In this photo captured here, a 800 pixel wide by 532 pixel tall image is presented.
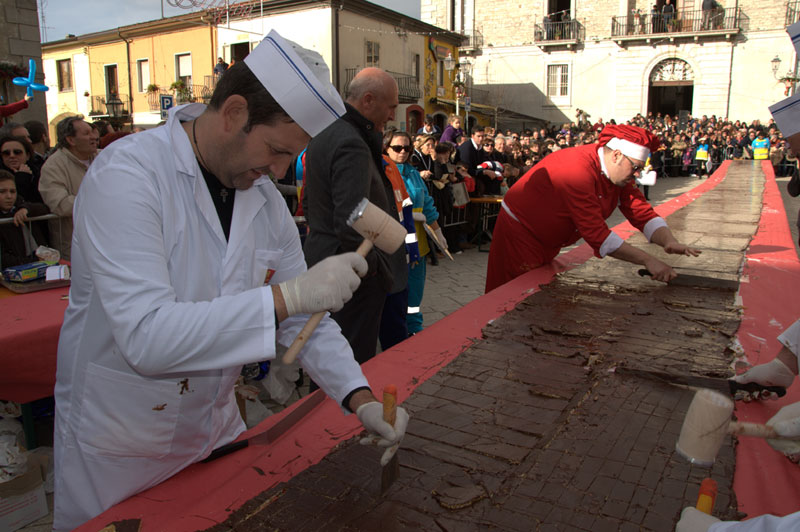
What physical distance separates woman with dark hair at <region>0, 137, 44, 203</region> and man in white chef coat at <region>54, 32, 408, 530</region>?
358 centimetres

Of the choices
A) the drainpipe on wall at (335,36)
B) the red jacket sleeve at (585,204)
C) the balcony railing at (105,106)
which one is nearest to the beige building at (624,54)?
the drainpipe on wall at (335,36)

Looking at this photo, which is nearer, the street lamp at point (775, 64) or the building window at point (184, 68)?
the building window at point (184, 68)

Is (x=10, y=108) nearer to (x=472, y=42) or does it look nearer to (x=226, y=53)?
(x=226, y=53)

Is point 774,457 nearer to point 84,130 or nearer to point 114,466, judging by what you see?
point 114,466

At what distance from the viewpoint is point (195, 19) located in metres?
22.9

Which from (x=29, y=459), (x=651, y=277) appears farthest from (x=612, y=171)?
(x=29, y=459)

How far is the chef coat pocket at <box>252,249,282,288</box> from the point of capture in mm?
1492

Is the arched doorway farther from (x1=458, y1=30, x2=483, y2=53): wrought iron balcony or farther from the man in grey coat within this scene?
the man in grey coat

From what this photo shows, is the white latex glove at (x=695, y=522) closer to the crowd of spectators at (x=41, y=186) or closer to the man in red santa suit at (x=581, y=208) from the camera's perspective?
the man in red santa suit at (x=581, y=208)

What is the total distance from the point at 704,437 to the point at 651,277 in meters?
2.03

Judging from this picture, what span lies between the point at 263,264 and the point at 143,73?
27587mm

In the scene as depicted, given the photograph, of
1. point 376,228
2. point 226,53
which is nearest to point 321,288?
point 376,228

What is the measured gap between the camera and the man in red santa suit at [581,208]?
3.20 metres

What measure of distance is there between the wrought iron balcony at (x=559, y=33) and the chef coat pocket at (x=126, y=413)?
102 ft
